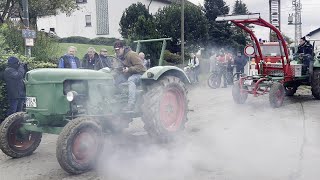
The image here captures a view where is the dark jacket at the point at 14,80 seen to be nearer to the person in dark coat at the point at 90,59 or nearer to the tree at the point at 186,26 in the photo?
the person in dark coat at the point at 90,59

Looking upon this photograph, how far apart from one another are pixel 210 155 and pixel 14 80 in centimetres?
417

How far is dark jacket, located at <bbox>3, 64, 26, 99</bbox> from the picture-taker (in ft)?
25.7

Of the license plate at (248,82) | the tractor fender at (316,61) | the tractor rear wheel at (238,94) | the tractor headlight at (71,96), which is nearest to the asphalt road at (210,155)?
the tractor headlight at (71,96)

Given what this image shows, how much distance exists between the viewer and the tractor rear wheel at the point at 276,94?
10.2 meters

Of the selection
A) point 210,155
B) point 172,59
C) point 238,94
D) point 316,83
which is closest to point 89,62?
point 210,155

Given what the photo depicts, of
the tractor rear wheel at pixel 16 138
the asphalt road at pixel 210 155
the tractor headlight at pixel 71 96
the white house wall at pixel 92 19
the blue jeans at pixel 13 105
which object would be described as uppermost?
the white house wall at pixel 92 19

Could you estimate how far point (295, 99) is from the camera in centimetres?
1221

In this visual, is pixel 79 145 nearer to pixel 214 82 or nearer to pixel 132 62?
pixel 132 62

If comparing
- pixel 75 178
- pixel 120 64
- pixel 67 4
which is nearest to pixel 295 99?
pixel 120 64

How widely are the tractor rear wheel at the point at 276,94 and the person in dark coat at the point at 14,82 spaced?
5794 millimetres

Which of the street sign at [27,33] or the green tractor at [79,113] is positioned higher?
the street sign at [27,33]

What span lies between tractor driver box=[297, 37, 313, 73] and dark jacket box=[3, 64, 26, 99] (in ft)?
25.2

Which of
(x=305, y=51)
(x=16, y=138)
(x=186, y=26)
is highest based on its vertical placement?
(x=186, y=26)

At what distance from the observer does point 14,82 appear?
7926 millimetres
